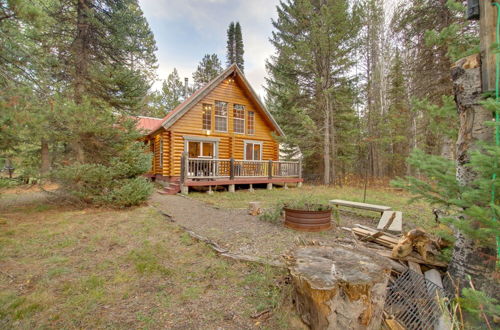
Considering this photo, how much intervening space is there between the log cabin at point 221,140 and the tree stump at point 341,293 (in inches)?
335

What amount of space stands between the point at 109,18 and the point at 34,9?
4.66 m

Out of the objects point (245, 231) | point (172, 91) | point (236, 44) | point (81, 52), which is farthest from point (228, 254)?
point (172, 91)

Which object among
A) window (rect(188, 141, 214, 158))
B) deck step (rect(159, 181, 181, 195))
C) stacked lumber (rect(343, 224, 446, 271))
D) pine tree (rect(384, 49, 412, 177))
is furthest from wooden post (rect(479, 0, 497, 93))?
window (rect(188, 141, 214, 158))

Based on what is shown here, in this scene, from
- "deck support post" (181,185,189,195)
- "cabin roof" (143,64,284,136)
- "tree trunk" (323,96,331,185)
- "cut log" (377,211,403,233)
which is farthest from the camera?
"tree trunk" (323,96,331,185)

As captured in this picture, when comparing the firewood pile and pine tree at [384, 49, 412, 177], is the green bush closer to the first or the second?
the firewood pile

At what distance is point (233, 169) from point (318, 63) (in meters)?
8.61

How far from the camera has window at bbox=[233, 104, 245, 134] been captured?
13.7 metres

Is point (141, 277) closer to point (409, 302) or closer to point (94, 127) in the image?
point (409, 302)

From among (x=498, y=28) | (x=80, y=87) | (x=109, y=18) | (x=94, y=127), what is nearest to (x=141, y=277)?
(x=498, y=28)

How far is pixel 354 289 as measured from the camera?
1.87 m

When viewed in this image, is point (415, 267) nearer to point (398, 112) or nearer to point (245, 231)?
point (245, 231)

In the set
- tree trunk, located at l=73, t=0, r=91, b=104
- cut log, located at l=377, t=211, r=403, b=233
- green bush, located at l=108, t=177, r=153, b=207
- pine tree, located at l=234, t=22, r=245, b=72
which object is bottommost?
cut log, located at l=377, t=211, r=403, b=233

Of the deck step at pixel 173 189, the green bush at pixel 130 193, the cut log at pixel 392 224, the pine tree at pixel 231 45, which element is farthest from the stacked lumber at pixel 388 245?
the pine tree at pixel 231 45

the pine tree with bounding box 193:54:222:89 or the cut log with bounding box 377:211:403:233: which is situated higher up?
the pine tree with bounding box 193:54:222:89
